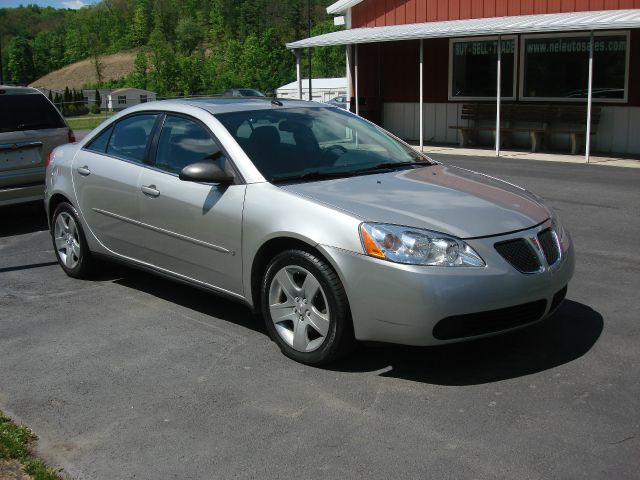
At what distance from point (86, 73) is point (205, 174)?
162951 mm

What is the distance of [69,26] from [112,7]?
37.2ft

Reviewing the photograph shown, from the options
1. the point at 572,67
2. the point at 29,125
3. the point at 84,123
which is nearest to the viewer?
the point at 29,125

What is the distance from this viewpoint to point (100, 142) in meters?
6.52

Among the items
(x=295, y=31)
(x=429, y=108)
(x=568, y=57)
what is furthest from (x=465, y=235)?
(x=295, y=31)

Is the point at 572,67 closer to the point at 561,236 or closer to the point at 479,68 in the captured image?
the point at 479,68

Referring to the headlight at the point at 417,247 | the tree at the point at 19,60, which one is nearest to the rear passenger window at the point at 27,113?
the headlight at the point at 417,247

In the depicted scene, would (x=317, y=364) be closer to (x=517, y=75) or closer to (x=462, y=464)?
(x=462, y=464)

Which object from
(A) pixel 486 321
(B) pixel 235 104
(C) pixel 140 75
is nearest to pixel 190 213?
(B) pixel 235 104

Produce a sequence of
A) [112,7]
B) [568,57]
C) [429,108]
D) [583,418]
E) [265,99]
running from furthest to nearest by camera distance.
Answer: [112,7]
[429,108]
[568,57]
[265,99]
[583,418]

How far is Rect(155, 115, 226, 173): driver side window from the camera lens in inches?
212

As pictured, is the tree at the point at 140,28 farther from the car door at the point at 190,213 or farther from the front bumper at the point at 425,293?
the front bumper at the point at 425,293

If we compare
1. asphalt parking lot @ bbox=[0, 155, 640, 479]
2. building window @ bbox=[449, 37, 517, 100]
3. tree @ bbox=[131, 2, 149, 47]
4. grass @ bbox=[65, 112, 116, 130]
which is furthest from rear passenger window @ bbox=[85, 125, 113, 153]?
tree @ bbox=[131, 2, 149, 47]

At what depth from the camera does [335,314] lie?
4430mm

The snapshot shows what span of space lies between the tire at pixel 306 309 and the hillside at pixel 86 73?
153 m
